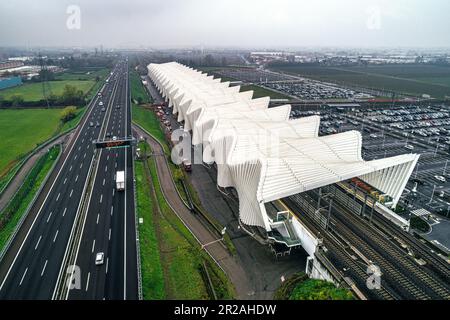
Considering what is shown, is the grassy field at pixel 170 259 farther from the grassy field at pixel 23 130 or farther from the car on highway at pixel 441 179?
the car on highway at pixel 441 179

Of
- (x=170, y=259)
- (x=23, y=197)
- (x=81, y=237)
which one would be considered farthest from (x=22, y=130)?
(x=170, y=259)

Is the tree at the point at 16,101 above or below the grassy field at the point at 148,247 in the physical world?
above

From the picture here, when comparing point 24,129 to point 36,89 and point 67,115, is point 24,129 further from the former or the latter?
point 36,89

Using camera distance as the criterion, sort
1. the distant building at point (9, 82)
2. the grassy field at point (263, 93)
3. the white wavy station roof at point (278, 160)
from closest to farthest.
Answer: the white wavy station roof at point (278, 160) < the grassy field at point (263, 93) < the distant building at point (9, 82)

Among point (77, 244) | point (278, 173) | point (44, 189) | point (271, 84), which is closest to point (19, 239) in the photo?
point (77, 244)

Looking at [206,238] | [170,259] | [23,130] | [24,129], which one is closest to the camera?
[170,259]

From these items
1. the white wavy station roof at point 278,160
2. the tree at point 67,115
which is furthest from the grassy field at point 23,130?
the white wavy station roof at point 278,160

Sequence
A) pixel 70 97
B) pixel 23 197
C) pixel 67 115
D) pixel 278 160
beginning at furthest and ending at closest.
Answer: pixel 70 97 < pixel 67 115 < pixel 23 197 < pixel 278 160
